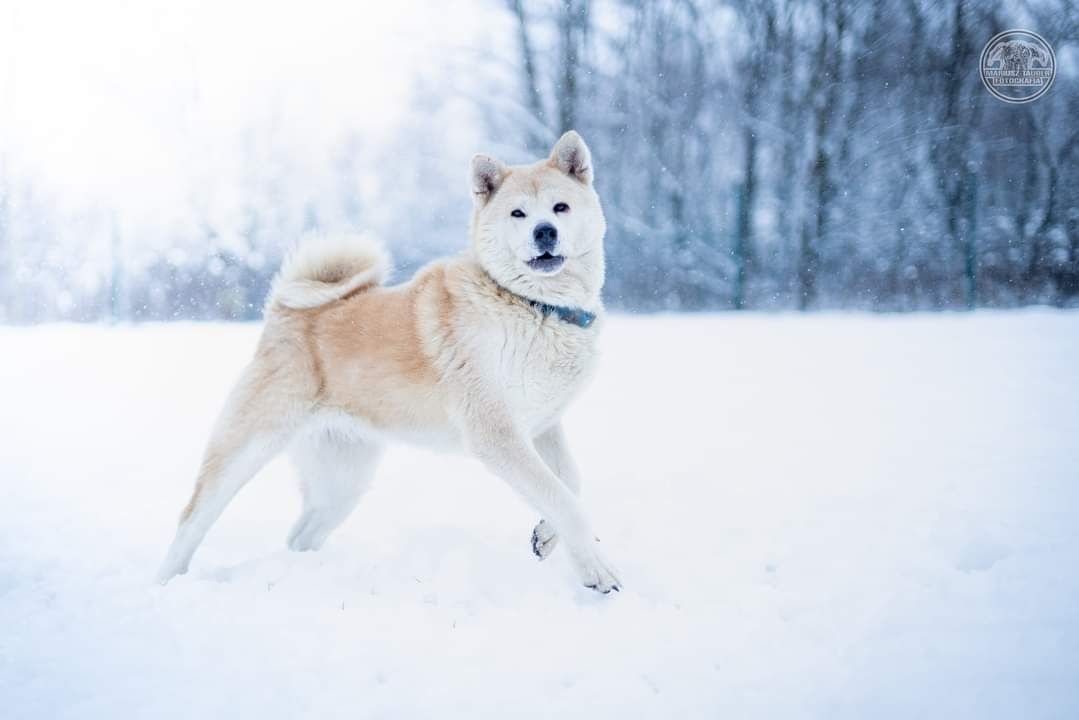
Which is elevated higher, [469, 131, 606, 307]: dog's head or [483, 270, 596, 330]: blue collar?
[469, 131, 606, 307]: dog's head

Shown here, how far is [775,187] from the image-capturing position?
10.0 m

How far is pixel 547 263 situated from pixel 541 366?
41 centimetres

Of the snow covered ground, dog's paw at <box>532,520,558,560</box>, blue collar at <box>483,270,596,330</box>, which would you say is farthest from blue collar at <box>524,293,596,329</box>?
the snow covered ground

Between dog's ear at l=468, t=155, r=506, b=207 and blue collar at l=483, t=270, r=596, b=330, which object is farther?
dog's ear at l=468, t=155, r=506, b=207

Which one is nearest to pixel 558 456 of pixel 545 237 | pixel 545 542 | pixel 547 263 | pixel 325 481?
pixel 545 542

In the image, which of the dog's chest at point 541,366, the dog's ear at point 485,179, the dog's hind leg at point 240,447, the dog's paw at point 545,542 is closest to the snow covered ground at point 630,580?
the dog's paw at point 545,542

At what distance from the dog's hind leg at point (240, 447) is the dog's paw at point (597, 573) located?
1.33 metres

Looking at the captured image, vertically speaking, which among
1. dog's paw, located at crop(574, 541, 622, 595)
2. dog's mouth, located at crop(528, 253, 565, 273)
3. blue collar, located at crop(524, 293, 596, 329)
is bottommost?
dog's paw, located at crop(574, 541, 622, 595)

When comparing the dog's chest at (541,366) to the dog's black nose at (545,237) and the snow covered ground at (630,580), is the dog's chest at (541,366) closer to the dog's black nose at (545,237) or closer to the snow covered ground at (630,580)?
the dog's black nose at (545,237)

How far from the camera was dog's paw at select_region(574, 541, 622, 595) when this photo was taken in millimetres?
2293

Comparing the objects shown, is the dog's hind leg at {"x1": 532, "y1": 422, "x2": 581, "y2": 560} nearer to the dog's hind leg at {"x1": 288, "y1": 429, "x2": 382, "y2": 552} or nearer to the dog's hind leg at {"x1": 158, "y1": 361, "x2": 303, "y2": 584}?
the dog's hind leg at {"x1": 288, "y1": 429, "x2": 382, "y2": 552}

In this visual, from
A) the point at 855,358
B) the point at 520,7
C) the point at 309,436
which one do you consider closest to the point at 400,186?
the point at 520,7

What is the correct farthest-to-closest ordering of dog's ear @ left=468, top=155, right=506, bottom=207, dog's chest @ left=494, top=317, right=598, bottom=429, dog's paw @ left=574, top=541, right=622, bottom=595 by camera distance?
1. dog's ear @ left=468, top=155, right=506, bottom=207
2. dog's chest @ left=494, top=317, right=598, bottom=429
3. dog's paw @ left=574, top=541, right=622, bottom=595

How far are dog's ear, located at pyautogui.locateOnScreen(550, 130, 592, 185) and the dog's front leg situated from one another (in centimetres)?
115
